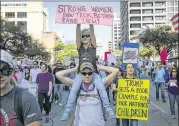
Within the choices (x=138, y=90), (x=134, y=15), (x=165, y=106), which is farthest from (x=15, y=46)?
(x=134, y=15)

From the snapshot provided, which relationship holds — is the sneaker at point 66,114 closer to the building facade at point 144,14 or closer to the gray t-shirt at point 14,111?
the gray t-shirt at point 14,111

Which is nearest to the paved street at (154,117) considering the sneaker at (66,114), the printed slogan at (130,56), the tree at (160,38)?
the printed slogan at (130,56)

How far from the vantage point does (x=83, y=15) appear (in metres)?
7.95

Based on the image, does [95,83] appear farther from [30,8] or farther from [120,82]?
[30,8]

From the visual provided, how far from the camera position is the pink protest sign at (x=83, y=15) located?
26.0ft

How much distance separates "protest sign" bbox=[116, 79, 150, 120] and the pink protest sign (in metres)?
1.30

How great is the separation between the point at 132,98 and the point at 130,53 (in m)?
3.08

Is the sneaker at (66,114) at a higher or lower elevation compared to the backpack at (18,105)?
lower

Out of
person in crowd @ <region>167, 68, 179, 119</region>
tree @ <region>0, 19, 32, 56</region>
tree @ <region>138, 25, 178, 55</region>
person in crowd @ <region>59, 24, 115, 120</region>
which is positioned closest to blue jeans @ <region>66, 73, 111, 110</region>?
person in crowd @ <region>59, 24, 115, 120</region>

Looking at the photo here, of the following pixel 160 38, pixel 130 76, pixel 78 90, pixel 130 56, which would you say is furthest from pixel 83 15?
pixel 160 38

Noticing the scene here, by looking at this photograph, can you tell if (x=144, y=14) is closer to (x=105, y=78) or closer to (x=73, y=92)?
(x=105, y=78)

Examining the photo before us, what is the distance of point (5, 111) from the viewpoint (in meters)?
2.78

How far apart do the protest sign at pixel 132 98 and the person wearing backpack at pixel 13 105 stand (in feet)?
15.4

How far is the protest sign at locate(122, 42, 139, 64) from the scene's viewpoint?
407 inches
